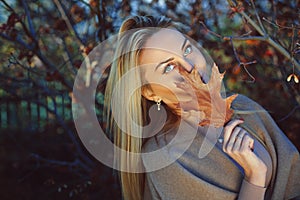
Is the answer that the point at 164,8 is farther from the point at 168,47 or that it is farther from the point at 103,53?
the point at 168,47

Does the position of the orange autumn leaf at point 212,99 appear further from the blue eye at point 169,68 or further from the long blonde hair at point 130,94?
the long blonde hair at point 130,94

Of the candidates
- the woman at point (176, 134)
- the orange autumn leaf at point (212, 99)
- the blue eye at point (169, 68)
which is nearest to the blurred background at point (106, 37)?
the woman at point (176, 134)

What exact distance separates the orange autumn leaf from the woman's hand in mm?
39

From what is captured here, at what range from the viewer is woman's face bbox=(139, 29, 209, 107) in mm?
1523

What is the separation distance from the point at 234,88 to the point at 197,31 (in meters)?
0.62

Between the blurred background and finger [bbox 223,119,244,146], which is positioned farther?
the blurred background

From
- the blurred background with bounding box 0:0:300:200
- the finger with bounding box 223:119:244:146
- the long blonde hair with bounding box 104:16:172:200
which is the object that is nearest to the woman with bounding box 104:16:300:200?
the long blonde hair with bounding box 104:16:172:200

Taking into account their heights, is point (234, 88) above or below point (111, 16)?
below

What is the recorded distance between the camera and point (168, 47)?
1.57 meters

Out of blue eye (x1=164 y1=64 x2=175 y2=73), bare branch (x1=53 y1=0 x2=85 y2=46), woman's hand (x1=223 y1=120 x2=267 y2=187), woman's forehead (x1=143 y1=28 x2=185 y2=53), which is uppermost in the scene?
bare branch (x1=53 y1=0 x2=85 y2=46)

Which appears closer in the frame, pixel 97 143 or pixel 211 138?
pixel 211 138

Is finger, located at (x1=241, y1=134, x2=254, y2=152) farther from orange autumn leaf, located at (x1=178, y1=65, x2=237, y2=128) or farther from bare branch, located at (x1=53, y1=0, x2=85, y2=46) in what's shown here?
bare branch, located at (x1=53, y1=0, x2=85, y2=46)

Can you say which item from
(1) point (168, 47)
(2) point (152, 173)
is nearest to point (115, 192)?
(2) point (152, 173)

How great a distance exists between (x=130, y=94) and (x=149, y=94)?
67mm
